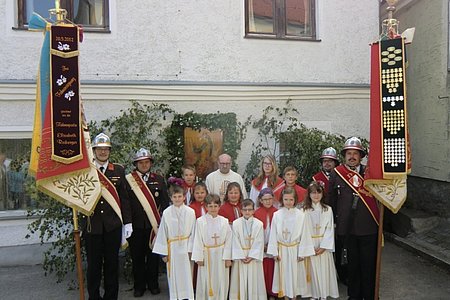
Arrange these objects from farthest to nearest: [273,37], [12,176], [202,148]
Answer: [273,37] → [202,148] → [12,176]

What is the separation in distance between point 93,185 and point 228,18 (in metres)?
4.74

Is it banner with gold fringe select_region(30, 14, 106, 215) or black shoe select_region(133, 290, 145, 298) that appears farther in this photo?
black shoe select_region(133, 290, 145, 298)

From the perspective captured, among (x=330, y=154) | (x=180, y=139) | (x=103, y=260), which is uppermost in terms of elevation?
(x=180, y=139)

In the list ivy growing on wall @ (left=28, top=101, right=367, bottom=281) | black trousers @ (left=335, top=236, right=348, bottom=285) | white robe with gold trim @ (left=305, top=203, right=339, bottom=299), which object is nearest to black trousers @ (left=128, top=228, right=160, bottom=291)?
ivy growing on wall @ (left=28, top=101, right=367, bottom=281)

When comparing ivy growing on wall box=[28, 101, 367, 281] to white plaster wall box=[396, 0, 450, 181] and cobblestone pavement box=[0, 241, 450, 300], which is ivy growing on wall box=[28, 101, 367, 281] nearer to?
cobblestone pavement box=[0, 241, 450, 300]

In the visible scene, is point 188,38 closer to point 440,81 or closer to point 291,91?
point 291,91

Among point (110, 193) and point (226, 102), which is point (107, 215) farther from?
point (226, 102)

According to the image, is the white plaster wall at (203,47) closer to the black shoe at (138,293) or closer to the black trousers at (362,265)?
the black shoe at (138,293)

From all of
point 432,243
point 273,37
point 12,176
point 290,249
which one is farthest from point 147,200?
point 432,243

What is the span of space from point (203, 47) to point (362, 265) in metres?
4.92

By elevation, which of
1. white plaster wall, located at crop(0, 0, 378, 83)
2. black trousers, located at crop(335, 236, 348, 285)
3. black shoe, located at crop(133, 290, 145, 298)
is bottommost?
black shoe, located at crop(133, 290, 145, 298)

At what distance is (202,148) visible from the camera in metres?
7.72

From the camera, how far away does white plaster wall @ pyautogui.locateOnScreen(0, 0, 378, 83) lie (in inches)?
290

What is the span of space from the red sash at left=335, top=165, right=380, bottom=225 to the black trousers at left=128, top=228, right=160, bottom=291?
2675 millimetres
